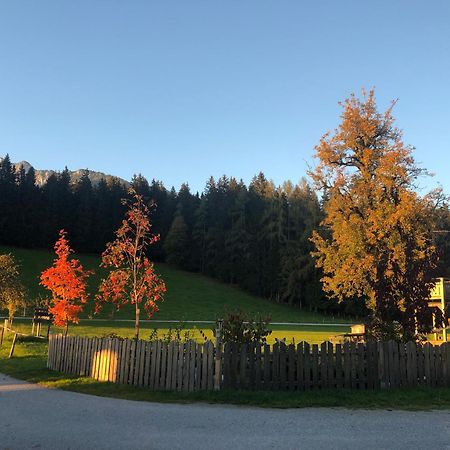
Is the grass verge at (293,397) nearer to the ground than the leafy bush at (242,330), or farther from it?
nearer to the ground

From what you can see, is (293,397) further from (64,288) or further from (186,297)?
(186,297)

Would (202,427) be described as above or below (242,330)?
below

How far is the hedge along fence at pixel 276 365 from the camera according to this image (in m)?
11.3

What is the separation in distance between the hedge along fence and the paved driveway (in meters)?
1.43

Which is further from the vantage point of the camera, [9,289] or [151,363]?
[9,289]

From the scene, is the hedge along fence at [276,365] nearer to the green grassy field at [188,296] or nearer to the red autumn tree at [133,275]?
the red autumn tree at [133,275]

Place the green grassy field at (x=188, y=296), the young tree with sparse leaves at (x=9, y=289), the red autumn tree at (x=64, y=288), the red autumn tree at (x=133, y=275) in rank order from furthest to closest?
the green grassy field at (x=188, y=296) → the young tree with sparse leaves at (x=9, y=289) → the red autumn tree at (x=64, y=288) → the red autumn tree at (x=133, y=275)

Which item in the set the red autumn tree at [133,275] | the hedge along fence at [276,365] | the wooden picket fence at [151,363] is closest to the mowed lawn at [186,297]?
the red autumn tree at [133,275]

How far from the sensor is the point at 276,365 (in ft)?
37.3

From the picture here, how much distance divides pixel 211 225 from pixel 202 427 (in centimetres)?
9196

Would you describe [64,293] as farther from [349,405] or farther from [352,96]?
[352,96]

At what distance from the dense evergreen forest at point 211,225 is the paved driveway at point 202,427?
227ft

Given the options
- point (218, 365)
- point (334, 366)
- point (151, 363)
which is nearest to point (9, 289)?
point (151, 363)

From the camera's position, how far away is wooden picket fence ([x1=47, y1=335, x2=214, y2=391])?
11.4 meters
